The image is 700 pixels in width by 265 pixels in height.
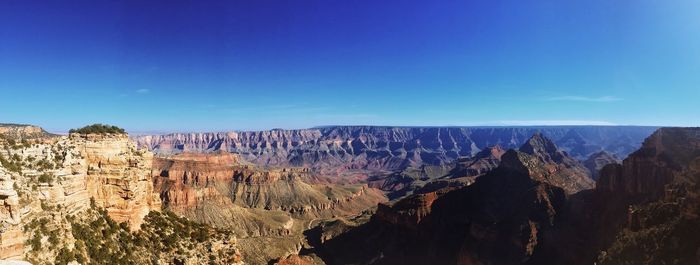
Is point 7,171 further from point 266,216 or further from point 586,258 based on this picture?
point 266,216

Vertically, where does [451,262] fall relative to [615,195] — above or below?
below

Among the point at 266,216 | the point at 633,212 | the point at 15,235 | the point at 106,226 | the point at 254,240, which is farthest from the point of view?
the point at 266,216

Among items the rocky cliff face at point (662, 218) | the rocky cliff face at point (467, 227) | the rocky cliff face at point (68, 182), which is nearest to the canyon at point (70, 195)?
the rocky cliff face at point (68, 182)

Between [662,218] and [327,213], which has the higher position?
[662,218]

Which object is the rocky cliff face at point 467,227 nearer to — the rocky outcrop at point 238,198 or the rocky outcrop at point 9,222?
the rocky outcrop at point 238,198

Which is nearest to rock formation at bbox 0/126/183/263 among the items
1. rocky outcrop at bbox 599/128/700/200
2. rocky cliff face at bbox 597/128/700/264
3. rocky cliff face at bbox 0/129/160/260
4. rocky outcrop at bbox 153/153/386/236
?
rocky cliff face at bbox 0/129/160/260

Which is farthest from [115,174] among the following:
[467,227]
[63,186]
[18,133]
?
[467,227]

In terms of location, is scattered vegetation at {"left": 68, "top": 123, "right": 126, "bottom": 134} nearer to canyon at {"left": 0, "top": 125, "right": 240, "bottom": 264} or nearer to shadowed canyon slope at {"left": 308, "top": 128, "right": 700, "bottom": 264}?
canyon at {"left": 0, "top": 125, "right": 240, "bottom": 264}

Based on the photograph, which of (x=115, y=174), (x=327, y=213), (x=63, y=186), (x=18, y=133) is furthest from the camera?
(x=327, y=213)

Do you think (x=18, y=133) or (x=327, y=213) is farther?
(x=327, y=213)

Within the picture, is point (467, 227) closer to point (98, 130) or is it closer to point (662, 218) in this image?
point (662, 218)

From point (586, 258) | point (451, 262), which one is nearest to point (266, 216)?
point (451, 262)
